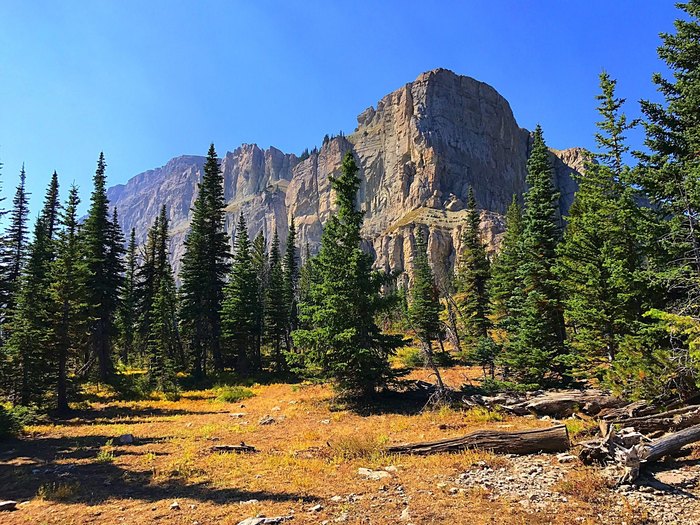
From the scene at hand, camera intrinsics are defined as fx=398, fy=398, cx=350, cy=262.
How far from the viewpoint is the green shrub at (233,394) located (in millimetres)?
27062

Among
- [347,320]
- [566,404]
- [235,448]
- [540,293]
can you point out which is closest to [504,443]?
[566,404]

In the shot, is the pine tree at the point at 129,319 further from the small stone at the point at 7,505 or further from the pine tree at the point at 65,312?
the small stone at the point at 7,505

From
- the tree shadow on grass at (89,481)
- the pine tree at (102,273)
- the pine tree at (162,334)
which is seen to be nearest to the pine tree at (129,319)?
the pine tree at (162,334)

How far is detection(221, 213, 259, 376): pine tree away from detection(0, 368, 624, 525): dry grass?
15626mm

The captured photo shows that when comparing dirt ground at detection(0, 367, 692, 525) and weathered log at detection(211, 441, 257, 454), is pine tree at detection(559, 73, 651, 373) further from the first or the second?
weathered log at detection(211, 441, 257, 454)

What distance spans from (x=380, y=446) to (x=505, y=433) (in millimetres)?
3733

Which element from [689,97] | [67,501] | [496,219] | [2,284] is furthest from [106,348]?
[496,219]

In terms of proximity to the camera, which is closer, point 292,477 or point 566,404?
point 292,477

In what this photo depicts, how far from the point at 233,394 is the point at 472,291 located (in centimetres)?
2263

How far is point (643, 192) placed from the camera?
1457 cm

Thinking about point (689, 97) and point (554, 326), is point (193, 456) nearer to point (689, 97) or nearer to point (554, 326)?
point (554, 326)

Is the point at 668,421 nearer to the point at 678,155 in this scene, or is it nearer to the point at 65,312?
the point at 678,155

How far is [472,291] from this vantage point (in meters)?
37.1

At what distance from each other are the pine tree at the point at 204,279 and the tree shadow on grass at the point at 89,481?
21.1 m
